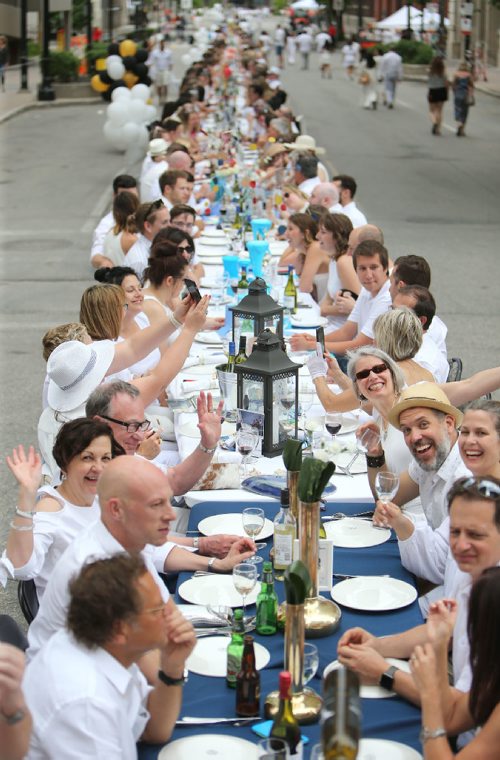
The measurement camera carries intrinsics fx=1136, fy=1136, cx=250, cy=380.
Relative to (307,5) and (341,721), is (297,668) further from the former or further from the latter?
(307,5)

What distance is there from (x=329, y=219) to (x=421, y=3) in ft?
180

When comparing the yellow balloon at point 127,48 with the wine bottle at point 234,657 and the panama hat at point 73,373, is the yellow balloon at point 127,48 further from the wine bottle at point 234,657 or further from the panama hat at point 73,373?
the wine bottle at point 234,657

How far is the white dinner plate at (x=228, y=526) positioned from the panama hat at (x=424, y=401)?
702 mm

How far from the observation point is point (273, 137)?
16.5m

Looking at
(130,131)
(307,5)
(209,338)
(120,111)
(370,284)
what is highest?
(307,5)

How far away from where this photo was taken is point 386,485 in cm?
441

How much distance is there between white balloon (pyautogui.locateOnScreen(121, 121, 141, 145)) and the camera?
2112 cm

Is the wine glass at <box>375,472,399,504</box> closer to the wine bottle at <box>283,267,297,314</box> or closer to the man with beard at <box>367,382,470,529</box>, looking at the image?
the man with beard at <box>367,382,470,529</box>

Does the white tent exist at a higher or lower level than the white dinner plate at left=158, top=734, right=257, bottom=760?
higher

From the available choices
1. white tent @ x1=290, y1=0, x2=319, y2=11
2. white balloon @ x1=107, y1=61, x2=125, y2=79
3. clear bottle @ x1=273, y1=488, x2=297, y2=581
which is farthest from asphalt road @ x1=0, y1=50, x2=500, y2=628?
white tent @ x1=290, y1=0, x2=319, y2=11

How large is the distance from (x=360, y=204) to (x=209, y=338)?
36.8 feet

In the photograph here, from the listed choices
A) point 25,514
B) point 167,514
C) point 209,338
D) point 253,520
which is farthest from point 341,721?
point 209,338

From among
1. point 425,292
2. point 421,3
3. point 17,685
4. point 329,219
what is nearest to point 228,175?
point 329,219

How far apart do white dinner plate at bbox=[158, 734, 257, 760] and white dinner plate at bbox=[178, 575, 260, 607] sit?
0.77m
